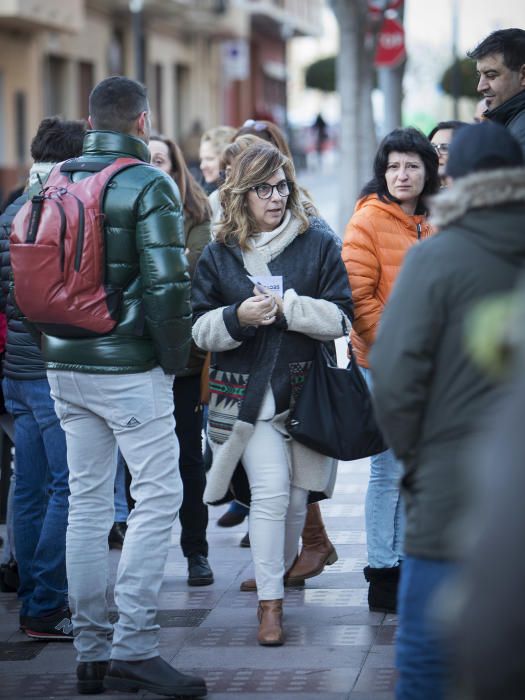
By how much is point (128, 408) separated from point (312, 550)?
193 cm

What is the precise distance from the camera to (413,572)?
3.49 m

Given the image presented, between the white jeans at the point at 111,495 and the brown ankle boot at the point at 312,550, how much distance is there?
1.55 meters

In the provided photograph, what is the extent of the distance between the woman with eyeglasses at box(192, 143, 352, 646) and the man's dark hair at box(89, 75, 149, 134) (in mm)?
818

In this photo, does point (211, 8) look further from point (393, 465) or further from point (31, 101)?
point (393, 465)

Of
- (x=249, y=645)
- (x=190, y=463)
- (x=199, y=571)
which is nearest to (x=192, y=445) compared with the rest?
(x=190, y=463)

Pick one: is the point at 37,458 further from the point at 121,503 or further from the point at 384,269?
the point at 384,269

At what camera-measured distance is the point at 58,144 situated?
5820mm

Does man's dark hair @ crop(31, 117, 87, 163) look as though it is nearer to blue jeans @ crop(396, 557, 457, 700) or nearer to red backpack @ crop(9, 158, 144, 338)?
red backpack @ crop(9, 158, 144, 338)

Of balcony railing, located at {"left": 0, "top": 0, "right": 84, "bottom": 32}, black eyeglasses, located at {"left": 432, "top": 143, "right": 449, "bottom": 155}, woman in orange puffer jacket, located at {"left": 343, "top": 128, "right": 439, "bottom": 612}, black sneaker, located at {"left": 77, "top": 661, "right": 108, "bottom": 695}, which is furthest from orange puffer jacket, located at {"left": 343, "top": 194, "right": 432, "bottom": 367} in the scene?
balcony railing, located at {"left": 0, "top": 0, "right": 84, "bottom": 32}

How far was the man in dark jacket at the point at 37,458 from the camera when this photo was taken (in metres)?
5.66

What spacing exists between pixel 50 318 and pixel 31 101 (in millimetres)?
26520

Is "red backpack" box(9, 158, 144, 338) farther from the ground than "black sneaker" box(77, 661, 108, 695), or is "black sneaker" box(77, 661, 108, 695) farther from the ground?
"red backpack" box(9, 158, 144, 338)

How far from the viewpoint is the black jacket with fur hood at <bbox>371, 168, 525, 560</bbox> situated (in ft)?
11.2

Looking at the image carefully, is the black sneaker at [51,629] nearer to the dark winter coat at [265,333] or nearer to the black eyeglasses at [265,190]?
the dark winter coat at [265,333]
